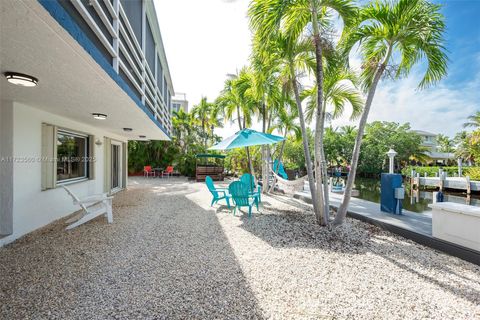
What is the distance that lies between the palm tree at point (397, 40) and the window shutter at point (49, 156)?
263 inches

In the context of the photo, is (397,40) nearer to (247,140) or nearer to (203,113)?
(247,140)

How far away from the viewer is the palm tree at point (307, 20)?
12.4 feet

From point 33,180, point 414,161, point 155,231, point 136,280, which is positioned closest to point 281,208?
point 155,231

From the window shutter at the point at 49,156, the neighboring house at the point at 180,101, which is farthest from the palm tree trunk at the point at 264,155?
the neighboring house at the point at 180,101

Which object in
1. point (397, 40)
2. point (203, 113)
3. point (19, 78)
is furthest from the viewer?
point (203, 113)

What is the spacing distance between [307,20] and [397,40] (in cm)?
178

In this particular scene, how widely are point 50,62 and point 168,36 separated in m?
8.45

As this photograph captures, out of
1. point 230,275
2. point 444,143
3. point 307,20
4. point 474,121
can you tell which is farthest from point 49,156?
point 444,143

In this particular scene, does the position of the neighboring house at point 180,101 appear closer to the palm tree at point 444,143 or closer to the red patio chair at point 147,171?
the red patio chair at point 147,171

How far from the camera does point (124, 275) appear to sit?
2670 millimetres

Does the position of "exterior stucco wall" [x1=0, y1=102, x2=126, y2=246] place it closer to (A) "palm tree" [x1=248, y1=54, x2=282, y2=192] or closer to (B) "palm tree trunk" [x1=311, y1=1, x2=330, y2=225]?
(A) "palm tree" [x1=248, y1=54, x2=282, y2=192]

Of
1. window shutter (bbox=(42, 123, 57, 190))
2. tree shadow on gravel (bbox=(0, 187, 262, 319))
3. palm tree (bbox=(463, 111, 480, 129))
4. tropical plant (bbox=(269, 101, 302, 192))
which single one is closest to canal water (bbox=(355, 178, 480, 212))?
tropical plant (bbox=(269, 101, 302, 192))

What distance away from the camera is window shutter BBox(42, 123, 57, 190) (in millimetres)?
4598

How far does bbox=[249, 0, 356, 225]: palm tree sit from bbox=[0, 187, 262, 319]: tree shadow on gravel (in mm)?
2884
